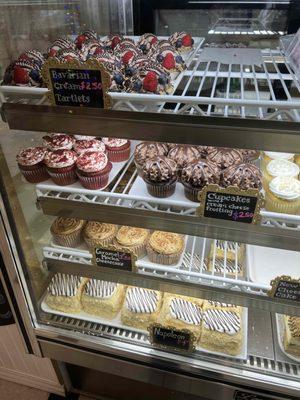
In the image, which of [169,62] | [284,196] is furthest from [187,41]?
[284,196]

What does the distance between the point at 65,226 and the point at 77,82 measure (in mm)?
834

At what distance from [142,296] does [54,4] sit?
4.63 feet

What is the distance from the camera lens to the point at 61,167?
1.39 m

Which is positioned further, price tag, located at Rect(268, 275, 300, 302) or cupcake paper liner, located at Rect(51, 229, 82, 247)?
cupcake paper liner, located at Rect(51, 229, 82, 247)

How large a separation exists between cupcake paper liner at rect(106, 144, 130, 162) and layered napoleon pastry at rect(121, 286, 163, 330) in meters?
0.61

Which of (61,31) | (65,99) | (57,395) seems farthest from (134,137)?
(57,395)

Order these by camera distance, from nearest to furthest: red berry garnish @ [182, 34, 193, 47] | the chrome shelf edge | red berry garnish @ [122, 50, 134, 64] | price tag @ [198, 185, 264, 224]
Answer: price tag @ [198, 185, 264, 224] < the chrome shelf edge < red berry garnish @ [122, 50, 134, 64] < red berry garnish @ [182, 34, 193, 47]

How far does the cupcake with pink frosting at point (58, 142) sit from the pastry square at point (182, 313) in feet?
2.62

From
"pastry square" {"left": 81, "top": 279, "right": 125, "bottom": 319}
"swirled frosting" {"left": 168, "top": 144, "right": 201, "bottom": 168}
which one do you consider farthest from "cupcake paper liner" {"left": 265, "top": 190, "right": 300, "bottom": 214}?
"pastry square" {"left": 81, "top": 279, "right": 125, "bottom": 319}

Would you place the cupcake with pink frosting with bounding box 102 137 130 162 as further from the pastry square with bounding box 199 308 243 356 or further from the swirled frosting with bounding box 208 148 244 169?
the pastry square with bounding box 199 308 243 356

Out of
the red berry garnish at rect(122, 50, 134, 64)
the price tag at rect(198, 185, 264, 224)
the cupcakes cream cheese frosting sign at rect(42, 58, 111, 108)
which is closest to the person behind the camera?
the cupcakes cream cheese frosting sign at rect(42, 58, 111, 108)

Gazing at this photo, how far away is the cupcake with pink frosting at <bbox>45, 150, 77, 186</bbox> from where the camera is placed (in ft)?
4.57

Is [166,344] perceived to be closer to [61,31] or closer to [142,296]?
[142,296]

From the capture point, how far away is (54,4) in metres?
1.69
